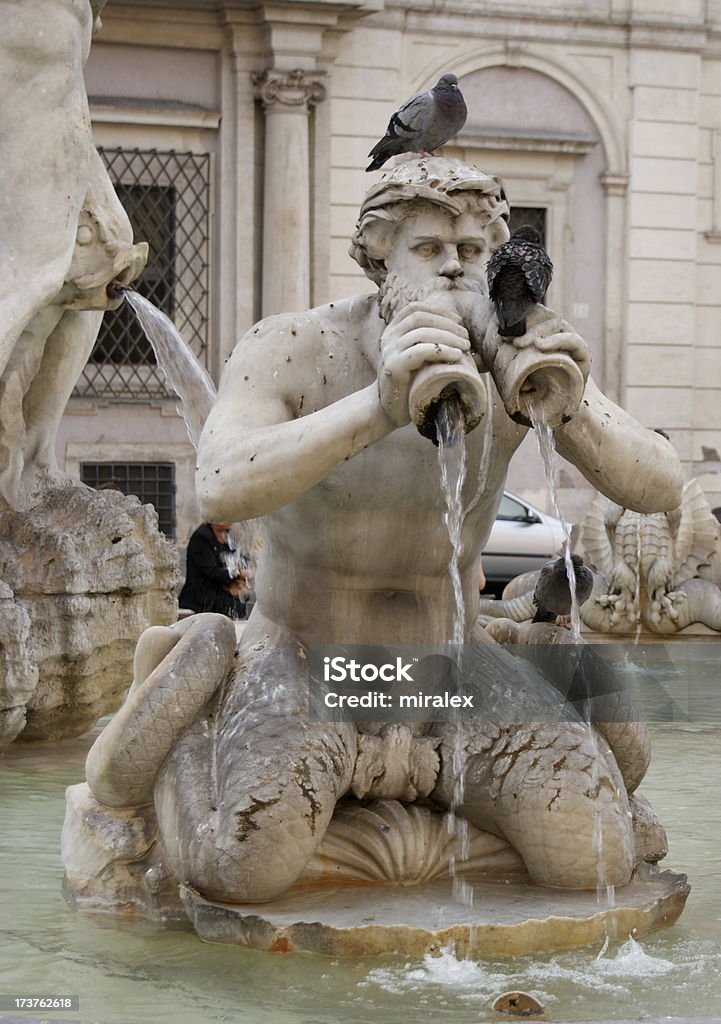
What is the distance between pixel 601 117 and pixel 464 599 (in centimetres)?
1737

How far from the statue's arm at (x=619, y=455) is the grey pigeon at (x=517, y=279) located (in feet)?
0.85

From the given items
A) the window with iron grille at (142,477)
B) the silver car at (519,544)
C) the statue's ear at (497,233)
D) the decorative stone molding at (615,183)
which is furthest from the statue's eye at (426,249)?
the decorative stone molding at (615,183)

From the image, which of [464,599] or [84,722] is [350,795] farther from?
[84,722]

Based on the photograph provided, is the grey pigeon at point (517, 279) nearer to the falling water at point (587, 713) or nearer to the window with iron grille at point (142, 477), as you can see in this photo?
the falling water at point (587, 713)

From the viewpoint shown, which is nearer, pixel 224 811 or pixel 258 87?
pixel 224 811

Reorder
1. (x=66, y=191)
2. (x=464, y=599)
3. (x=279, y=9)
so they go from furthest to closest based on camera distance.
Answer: (x=279, y=9)
(x=66, y=191)
(x=464, y=599)

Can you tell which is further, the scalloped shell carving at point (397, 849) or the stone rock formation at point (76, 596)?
the stone rock formation at point (76, 596)

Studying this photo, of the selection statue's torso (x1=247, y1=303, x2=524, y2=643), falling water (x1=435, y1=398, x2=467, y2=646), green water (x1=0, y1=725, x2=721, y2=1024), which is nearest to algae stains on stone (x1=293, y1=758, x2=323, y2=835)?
green water (x1=0, y1=725, x2=721, y2=1024)

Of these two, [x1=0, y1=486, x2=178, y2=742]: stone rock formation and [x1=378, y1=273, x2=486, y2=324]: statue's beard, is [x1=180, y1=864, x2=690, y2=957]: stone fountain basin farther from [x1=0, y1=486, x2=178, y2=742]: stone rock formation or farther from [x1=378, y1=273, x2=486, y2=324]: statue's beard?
[x1=0, y1=486, x2=178, y2=742]: stone rock formation

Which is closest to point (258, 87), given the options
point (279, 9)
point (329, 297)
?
point (279, 9)

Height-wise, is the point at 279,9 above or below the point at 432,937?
above

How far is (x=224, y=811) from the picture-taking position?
3805 mm

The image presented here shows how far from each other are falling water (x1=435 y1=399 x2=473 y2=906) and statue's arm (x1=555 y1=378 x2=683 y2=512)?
21cm

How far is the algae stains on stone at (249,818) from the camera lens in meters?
3.75
